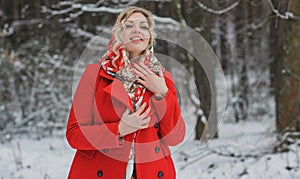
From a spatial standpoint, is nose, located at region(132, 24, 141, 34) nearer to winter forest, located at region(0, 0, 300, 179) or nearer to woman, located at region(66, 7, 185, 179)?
woman, located at region(66, 7, 185, 179)

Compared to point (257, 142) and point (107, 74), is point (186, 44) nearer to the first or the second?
point (257, 142)

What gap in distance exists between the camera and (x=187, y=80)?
246 inches

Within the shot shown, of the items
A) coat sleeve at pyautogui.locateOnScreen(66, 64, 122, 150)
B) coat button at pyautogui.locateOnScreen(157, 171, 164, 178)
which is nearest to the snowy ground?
coat button at pyautogui.locateOnScreen(157, 171, 164, 178)

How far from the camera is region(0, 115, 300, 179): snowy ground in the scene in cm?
467

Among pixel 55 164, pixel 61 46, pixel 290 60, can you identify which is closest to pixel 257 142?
pixel 290 60

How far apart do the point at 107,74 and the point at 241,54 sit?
27.6ft

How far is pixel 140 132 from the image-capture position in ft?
6.64

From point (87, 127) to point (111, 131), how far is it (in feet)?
0.42

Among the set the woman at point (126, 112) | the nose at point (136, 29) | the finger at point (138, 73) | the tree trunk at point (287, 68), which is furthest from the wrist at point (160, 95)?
the tree trunk at point (287, 68)

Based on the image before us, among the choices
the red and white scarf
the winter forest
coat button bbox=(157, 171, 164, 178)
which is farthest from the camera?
the winter forest

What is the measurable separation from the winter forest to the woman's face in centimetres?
Answer: 46

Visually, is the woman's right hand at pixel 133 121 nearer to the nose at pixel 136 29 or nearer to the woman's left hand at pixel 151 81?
the woman's left hand at pixel 151 81

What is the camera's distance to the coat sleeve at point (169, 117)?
195 cm

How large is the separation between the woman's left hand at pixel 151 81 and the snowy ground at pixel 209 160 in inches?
113
